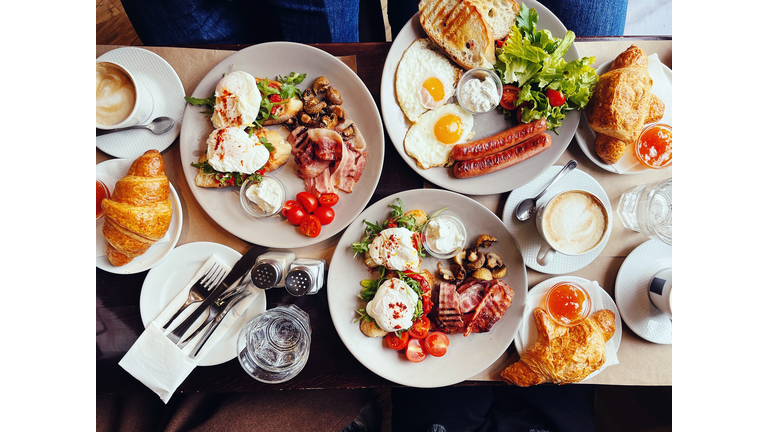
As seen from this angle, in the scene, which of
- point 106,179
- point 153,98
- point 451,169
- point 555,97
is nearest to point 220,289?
point 106,179

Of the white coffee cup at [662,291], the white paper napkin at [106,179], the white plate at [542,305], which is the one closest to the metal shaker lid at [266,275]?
the white paper napkin at [106,179]

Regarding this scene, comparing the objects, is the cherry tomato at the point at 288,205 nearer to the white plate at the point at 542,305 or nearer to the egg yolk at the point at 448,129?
the egg yolk at the point at 448,129

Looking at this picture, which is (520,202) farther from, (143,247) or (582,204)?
(143,247)

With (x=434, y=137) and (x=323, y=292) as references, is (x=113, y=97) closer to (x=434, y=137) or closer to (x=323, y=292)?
(x=323, y=292)

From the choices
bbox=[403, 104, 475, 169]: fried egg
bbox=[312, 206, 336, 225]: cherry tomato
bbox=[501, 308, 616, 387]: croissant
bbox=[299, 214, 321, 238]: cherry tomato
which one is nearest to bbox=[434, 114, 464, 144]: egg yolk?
bbox=[403, 104, 475, 169]: fried egg

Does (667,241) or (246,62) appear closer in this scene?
(667,241)

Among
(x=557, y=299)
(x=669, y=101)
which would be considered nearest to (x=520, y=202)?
(x=557, y=299)
